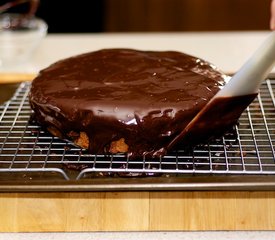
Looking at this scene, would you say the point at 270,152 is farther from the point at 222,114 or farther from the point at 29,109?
the point at 29,109

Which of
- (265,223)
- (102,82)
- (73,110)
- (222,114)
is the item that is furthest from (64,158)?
(265,223)

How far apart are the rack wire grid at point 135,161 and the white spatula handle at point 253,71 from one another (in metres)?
0.16

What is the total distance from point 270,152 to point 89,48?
4.35ft

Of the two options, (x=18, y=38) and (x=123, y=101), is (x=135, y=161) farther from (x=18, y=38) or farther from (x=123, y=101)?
(x=18, y=38)

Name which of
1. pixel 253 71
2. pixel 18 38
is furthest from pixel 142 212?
pixel 18 38

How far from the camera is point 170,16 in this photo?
4008mm

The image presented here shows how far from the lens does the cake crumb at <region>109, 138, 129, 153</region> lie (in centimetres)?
157

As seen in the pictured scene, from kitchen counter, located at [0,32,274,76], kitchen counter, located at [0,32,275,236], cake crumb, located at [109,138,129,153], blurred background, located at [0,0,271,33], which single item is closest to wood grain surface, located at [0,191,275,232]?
kitchen counter, located at [0,32,275,236]

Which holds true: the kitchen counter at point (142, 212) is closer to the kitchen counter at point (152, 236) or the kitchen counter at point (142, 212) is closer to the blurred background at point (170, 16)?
the kitchen counter at point (152, 236)

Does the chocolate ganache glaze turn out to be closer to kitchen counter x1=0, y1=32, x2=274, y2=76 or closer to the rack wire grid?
the rack wire grid

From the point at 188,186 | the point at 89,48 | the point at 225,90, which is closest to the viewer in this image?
the point at 188,186

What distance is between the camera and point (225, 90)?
5.02 feet

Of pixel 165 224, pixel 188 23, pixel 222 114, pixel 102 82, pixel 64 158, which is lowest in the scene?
pixel 165 224

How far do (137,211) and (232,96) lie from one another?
1.19ft
